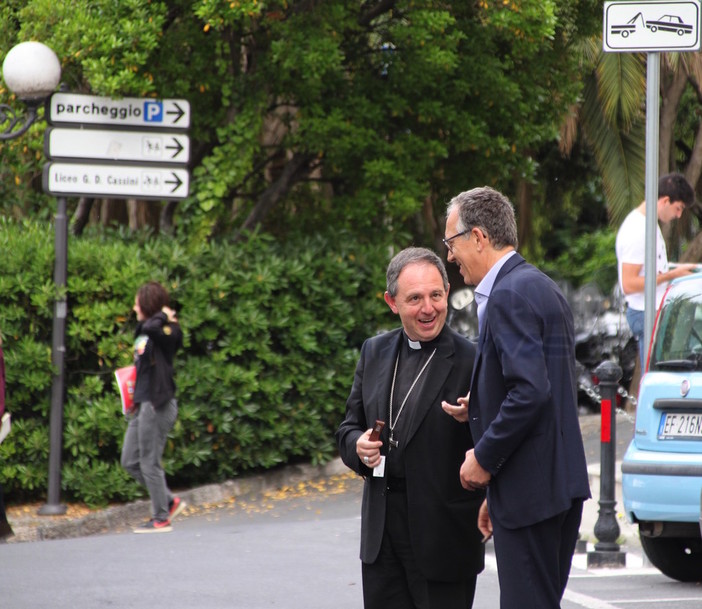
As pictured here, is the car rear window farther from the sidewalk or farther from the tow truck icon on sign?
the sidewalk

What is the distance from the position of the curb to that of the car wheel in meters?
4.81

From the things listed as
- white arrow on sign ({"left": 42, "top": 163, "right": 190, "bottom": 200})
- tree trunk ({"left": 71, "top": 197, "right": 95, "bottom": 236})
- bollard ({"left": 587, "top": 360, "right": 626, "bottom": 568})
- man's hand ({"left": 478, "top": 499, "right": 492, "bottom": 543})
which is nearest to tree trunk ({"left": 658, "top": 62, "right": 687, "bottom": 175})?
tree trunk ({"left": 71, "top": 197, "right": 95, "bottom": 236})

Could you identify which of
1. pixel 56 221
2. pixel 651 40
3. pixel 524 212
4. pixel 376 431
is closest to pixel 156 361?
pixel 56 221

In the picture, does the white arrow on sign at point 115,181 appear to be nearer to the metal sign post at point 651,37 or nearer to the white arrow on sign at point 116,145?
the white arrow on sign at point 116,145

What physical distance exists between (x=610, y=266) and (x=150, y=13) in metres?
17.5

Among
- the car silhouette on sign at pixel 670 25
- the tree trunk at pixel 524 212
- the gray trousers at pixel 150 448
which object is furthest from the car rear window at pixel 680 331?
the tree trunk at pixel 524 212

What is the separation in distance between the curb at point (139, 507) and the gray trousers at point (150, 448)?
660 mm

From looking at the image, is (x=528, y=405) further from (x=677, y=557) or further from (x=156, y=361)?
(x=156, y=361)

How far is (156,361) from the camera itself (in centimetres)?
Result: 993

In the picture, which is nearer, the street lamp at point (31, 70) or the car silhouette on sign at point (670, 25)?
the car silhouette on sign at point (670, 25)

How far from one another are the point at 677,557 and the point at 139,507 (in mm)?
→ 4998

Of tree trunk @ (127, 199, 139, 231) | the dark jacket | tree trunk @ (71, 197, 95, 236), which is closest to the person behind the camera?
the dark jacket

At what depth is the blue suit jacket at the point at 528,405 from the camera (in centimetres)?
388

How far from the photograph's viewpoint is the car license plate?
7.00 m
